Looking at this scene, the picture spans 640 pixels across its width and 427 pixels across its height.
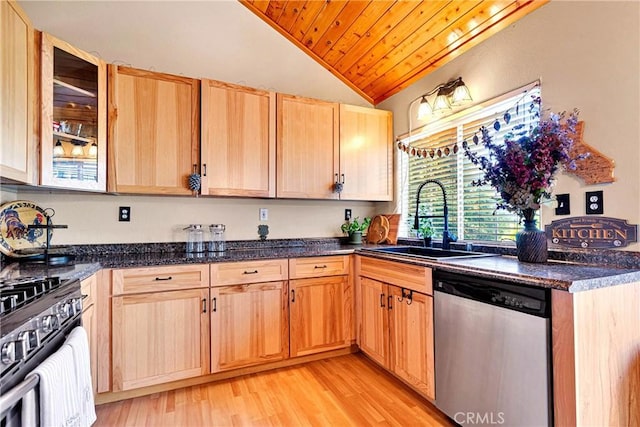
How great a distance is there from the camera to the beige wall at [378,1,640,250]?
142 centimetres

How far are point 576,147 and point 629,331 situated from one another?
0.90 metres

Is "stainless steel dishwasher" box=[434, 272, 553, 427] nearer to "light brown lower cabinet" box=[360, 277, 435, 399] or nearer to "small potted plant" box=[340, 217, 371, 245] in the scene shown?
"light brown lower cabinet" box=[360, 277, 435, 399]

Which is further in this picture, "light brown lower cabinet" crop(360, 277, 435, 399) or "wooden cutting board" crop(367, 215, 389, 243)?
"wooden cutting board" crop(367, 215, 389, 243)

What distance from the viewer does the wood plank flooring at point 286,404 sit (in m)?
1.71

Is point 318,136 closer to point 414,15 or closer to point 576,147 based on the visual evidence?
point 414,15

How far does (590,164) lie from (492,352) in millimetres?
1065

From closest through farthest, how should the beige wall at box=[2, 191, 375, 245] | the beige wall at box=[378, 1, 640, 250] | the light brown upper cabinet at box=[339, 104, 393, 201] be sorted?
the beige wall at box=[378, 1, 640, 250] < the beige wall at box=[2, 191, 375, 245] < the light brown upper cabinet at box=[339, 104, 393, 201]

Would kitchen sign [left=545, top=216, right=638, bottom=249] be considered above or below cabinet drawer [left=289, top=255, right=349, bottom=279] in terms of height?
above

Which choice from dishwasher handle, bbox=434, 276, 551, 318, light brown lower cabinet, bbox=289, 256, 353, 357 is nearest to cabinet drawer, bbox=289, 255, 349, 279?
light brown lower cabinet, bbox=289, 256, 353, 357

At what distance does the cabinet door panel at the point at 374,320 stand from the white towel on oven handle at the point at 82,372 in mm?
1634

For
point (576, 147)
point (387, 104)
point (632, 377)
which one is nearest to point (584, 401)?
point (632, 377)

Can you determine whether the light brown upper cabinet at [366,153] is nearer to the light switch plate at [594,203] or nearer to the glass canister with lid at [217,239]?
the glass canister with lid at [217,239]

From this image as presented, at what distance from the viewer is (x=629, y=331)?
1254mm

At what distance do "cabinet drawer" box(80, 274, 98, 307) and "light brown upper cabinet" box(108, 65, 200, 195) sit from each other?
65 cm
